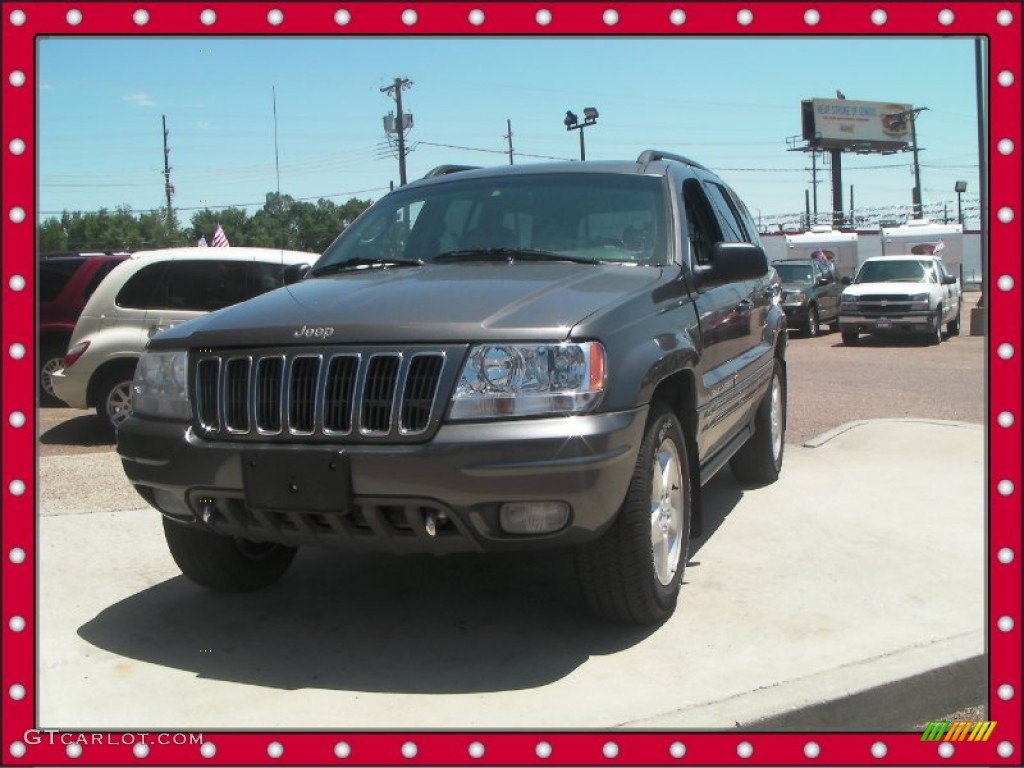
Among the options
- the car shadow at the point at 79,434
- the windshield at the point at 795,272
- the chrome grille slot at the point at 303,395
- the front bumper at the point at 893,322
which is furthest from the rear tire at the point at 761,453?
the windshield at the point at 795,272

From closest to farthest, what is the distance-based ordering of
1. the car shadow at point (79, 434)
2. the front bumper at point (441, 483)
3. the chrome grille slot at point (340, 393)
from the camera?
the front bumper at point (441, 483) → the chrome grille slot at point (340, 393) → the car shadow at point (79, 434)

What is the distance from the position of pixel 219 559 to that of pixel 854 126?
254 feet

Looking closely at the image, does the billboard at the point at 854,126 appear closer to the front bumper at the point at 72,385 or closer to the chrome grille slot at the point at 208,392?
the front bumper at the point at 72,385

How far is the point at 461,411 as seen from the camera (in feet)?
10.9

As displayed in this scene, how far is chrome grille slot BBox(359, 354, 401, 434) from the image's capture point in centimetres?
336

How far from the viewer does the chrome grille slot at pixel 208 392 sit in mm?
3643

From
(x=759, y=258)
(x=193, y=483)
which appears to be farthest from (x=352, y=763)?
(x=759, y=258)

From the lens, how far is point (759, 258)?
4590 mm

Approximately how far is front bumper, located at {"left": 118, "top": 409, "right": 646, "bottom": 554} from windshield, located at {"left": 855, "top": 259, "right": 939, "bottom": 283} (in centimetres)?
1845

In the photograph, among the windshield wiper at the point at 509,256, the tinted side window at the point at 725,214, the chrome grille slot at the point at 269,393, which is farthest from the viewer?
the tinted side window at the point at 725,214

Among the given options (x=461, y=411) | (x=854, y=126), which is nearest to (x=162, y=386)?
(x=461, y=411)

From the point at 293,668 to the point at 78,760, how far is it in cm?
88

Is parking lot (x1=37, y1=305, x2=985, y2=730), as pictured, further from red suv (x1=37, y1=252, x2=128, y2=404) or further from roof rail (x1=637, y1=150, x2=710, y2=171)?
red suv (x1=37, y1=252, x2=128, y2=404)

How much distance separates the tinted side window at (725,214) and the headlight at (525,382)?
2513mm
